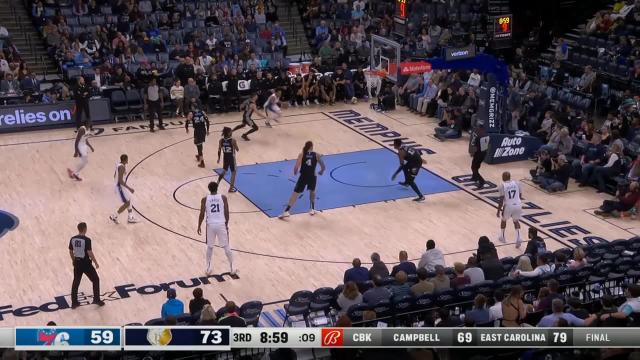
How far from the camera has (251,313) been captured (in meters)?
Result: 14.8

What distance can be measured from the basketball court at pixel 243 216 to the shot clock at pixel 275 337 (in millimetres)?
4500

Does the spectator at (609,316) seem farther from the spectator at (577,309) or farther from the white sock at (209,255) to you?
the white sock at (209,255)

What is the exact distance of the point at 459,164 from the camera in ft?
83.6

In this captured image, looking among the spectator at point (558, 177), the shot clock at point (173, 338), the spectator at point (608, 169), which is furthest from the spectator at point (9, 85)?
the shot clock at point (173, 338)

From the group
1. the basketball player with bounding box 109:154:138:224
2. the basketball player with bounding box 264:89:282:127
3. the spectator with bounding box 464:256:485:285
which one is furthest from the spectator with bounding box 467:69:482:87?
the spectator with bounding box 464:256:485:285

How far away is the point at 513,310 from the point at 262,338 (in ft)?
12.8

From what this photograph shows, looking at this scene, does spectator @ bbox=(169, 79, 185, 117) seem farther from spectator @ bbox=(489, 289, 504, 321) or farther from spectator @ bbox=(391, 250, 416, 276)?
spectator @ bbox=(489, 289, 504, 321)

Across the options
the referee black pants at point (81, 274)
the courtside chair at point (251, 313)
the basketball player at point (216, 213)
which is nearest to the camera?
the courtside chair at point (251, 313)

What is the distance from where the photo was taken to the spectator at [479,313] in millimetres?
14219

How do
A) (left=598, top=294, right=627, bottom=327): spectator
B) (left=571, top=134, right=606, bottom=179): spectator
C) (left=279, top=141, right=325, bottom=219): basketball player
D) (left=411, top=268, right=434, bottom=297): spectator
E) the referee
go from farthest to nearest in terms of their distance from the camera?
(left=571, top=134, right=606, bottom=179): spectator
(left=279, top=141, right=325, bottom=219): basketball player
the referee
(left=411, top=268, right=434, bottom=297): spectator
(left=598, top=294, right=627, bottom=327): spectator

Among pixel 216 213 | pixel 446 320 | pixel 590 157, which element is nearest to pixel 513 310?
pixel 446 320

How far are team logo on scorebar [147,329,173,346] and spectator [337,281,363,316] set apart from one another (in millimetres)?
3362

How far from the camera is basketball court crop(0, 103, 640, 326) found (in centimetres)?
1812

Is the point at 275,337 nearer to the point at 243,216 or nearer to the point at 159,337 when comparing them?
the point at 159,337
